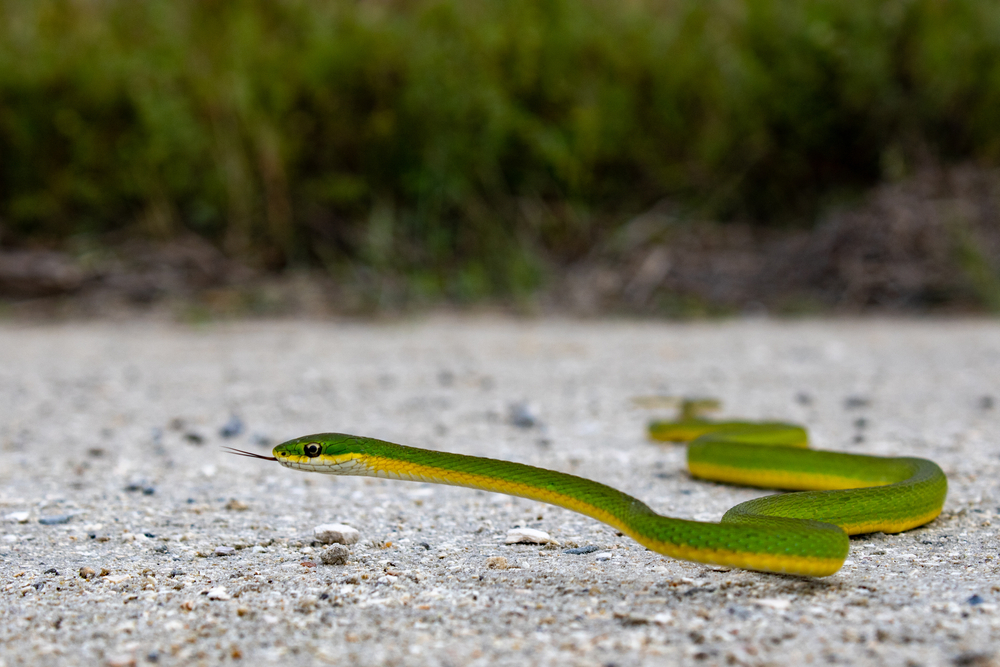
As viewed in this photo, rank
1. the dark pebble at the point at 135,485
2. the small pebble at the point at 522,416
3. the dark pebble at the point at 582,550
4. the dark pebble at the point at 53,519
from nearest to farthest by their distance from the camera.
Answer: the dark pebble at the point at 582,550 < the dark pebble at the point at 53,519 < the dark pebble at the point at 135,485 < the small pebble at the point at 522,416

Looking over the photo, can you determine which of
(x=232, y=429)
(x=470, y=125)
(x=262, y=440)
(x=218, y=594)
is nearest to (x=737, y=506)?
(x=218, y=594)

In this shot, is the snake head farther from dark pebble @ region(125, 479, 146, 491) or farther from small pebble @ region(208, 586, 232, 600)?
dark pebble @ region(125, 479, 146, 491)

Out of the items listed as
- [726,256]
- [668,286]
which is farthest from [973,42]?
[668,286]

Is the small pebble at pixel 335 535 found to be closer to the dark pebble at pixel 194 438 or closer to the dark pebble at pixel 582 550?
the dark pebble at pixel 582 550

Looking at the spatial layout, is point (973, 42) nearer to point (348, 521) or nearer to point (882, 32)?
point (882, 32)

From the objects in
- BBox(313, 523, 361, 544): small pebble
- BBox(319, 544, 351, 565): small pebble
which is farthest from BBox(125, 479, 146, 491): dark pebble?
BBox(319, 544, 351, 565): small pebble

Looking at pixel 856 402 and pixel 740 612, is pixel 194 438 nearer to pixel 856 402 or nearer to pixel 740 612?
pixel 740 612

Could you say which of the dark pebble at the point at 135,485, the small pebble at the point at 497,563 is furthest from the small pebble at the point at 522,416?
the small pebble at the point at 497,563
